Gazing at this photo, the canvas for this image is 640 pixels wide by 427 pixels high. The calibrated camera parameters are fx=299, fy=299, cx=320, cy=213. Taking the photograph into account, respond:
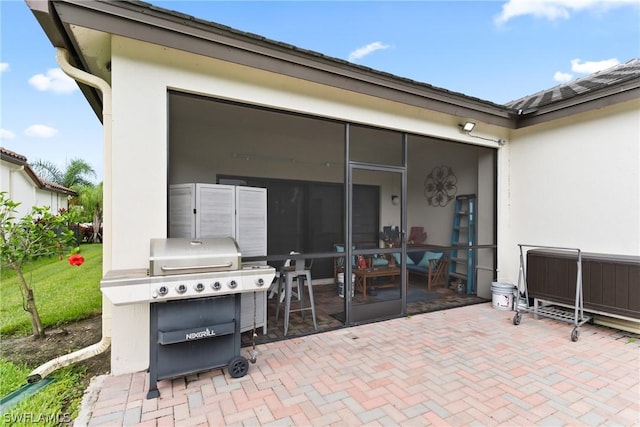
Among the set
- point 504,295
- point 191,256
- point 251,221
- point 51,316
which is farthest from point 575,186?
point 51,316

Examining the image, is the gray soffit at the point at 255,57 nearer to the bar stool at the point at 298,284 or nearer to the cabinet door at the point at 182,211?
the cabinet door at the point at 182,211

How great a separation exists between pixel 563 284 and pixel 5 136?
15.5m

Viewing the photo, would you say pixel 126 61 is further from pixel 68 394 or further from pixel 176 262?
pixel 68 394

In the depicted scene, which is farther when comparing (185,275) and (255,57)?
(255,57)

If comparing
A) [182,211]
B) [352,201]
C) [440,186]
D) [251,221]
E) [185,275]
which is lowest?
[185,275]

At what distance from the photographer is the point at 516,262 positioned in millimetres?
5297

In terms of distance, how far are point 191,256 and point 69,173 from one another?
1988 centimetres

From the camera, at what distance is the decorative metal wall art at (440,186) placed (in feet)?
22.5

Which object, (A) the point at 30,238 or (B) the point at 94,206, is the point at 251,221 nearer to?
(A) the point at 30,238

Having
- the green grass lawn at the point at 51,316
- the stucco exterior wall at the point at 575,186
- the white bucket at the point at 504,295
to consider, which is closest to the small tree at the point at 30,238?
the green grass lawn at the point at 51,316

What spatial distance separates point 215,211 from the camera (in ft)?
11.3

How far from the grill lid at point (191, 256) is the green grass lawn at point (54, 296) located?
2.58 meters

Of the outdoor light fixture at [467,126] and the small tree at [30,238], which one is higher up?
the outdoor light fixture at [467,126]

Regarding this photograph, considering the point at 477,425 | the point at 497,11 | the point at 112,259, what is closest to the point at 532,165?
the point at 497,11
